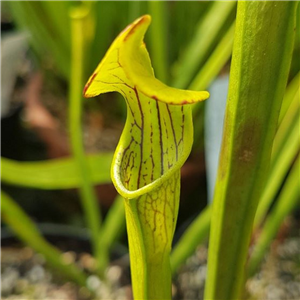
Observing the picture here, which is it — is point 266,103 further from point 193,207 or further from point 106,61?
point 193,207

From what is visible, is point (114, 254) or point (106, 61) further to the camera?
point (114, 254)

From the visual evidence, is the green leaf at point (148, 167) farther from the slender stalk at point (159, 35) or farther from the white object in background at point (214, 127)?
the slender stalk at point (159, 35)

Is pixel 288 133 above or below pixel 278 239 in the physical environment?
above

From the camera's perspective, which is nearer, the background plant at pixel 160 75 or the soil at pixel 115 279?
the background plant at pixel 160 75

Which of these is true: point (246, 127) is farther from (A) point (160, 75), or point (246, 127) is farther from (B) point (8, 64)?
(B) point (8, 64)

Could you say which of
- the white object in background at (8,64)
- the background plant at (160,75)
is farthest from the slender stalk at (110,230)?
the white object in background at (8,64)

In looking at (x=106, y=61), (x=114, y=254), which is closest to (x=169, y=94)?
(x=106, y=61)
